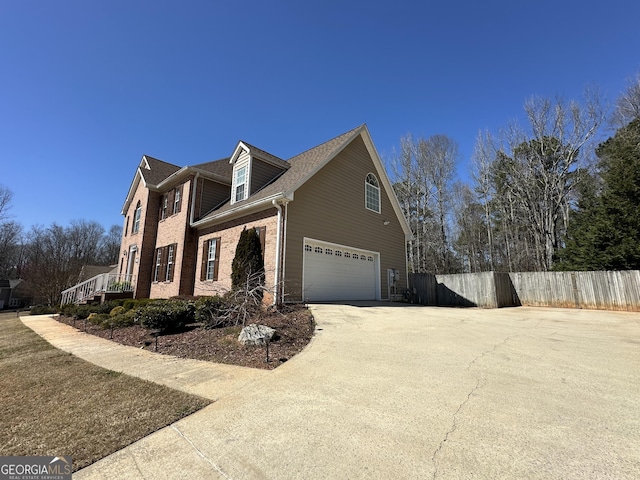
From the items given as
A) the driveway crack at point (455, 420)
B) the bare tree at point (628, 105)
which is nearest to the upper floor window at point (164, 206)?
the driveway crack at point (455, 420)

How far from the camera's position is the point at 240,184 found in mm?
14266

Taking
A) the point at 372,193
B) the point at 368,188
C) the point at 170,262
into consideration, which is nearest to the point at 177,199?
the point at 170,262

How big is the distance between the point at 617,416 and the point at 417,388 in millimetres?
1940

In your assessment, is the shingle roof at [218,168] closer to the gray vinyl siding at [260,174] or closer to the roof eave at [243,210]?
the gray vinyl siding at [260,174]

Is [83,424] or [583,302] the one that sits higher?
[583,302]

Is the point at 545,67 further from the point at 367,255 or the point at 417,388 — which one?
the point at 417,388

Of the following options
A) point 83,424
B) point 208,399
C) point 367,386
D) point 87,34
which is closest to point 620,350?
point 367,386

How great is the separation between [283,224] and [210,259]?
492cm

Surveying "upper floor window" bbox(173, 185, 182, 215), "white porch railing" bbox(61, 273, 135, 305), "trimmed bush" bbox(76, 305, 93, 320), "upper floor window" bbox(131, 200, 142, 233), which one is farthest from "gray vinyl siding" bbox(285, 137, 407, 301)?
"upper floor window" bbox(131, 200, 142, 233)

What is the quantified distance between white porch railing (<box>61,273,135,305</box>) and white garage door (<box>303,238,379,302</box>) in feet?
36.6

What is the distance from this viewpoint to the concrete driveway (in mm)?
2312

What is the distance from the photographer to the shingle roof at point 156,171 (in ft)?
59.5

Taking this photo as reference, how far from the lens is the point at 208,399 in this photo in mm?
3709

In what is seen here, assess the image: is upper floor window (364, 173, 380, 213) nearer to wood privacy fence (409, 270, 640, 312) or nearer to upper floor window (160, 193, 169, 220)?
wood privacy fence (409, 270, 640, 312)
